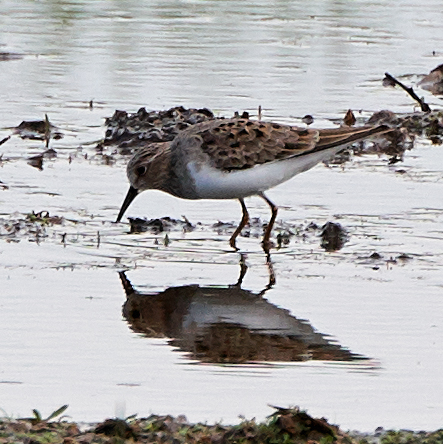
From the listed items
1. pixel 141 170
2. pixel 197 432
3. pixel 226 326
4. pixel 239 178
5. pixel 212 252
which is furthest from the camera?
pixel 141 170

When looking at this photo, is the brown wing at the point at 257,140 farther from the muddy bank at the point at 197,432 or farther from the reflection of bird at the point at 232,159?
the muddy bank at the point at 197,432

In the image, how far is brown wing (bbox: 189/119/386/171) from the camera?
9219mm

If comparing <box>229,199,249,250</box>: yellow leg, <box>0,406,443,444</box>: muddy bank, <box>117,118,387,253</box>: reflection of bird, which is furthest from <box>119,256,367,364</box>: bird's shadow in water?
<box>117,118,387,253</box>: reflection of bird

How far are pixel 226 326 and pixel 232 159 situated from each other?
98.0 inches

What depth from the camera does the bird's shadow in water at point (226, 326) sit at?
6422mm

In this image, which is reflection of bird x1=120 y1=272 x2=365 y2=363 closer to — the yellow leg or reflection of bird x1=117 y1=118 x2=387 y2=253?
the yellow leg

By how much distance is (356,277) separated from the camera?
26.1 feet

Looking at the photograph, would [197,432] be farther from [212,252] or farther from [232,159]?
[232,159]

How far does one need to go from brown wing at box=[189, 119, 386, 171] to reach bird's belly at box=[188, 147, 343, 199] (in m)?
0.05

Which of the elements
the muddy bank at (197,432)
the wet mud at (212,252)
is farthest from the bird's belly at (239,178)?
the muddy bank at (197,432)

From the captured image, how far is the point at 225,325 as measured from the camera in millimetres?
6934

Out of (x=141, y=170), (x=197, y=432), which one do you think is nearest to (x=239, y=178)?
(x=141, y=170)

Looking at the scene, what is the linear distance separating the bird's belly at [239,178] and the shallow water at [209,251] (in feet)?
1.03

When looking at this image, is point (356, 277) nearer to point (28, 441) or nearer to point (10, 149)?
point (28, 441)
